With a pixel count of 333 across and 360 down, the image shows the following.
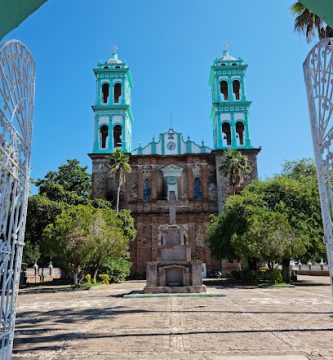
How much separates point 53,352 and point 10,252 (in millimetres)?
3197

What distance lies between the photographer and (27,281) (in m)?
33.9

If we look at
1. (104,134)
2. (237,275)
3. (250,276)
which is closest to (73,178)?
(104,134)

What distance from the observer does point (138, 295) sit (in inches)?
669

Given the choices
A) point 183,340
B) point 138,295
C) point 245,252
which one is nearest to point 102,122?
point 245,252

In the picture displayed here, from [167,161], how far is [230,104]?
29.5 feet

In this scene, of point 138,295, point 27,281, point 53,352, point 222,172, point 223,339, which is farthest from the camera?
point 222,172

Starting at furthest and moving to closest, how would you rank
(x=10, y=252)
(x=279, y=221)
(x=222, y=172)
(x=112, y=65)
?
(x=112, y=65) → (x=222, y=172) → (x=279, y=221) → (x=10, y=252)

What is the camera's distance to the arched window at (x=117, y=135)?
3931 centimetres

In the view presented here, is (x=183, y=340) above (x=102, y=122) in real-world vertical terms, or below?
below

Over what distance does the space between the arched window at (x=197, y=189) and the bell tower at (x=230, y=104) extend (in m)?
4.02

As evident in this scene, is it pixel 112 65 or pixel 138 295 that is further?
pixel 112 65

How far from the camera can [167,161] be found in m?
39.0

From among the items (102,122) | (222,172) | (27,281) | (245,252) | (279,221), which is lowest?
(27,281)

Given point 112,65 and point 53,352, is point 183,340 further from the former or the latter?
point 112,65
